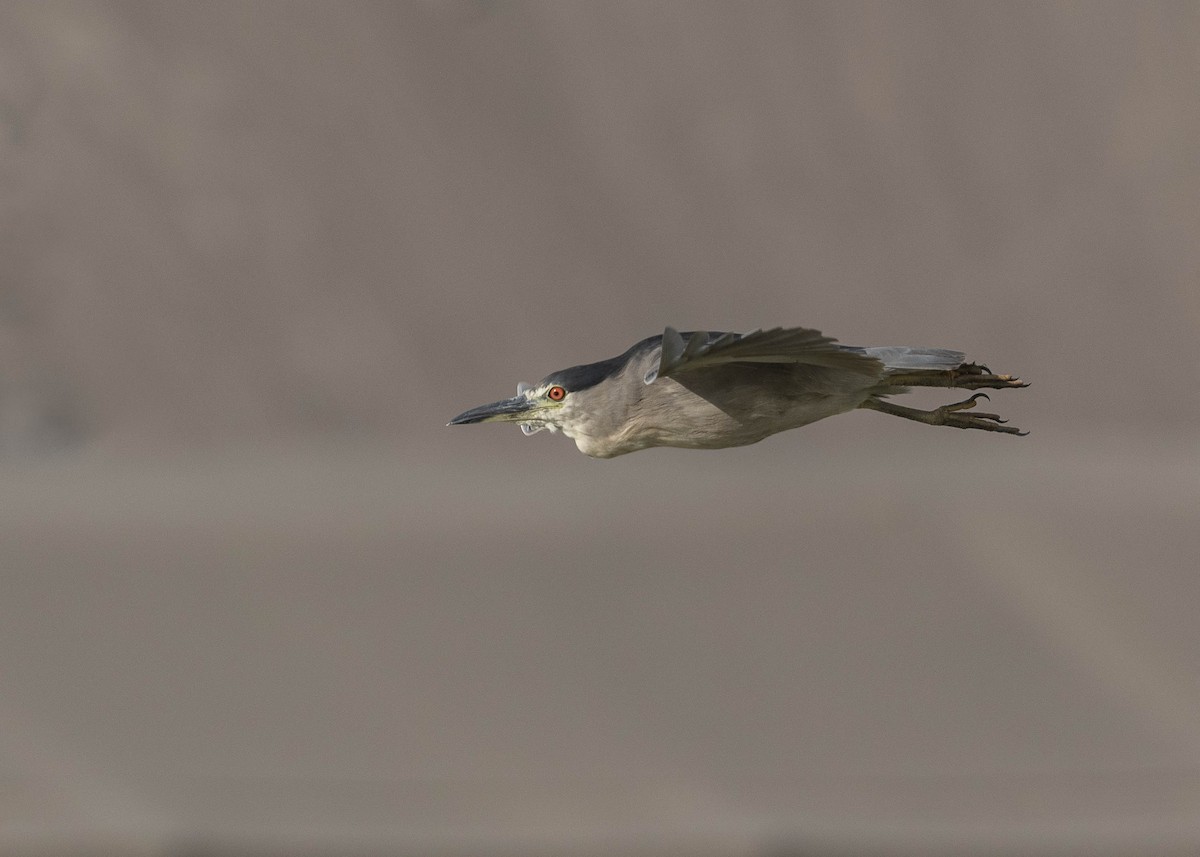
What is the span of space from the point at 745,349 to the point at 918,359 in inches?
14.5

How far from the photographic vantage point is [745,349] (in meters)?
1.36

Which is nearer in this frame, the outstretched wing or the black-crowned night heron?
the outstretched wing

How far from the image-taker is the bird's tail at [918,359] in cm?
161

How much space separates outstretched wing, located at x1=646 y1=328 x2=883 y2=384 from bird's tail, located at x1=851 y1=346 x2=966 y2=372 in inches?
6.6

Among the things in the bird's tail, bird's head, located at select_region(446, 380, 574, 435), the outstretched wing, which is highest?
the bird's tail

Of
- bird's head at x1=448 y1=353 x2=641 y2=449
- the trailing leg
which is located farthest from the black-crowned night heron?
the trailing leg

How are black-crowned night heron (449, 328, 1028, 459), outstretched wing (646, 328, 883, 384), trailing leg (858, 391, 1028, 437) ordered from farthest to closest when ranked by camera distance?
trailing leg (858, 391, 1028, 437) < black-crowned night heron (449, 328, 1028, 459) < outstretched wing (646, 328, 883, 384)

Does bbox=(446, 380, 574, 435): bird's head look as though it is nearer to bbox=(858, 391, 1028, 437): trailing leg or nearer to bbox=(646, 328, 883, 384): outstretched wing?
bbox=(646, 328, 883, 384): outstretched wing

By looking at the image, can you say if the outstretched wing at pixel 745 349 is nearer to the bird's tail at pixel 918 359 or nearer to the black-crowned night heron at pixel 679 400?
the black-crowned night heron at pixel 679 400

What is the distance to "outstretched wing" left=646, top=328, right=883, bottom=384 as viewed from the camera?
1322 millimetres

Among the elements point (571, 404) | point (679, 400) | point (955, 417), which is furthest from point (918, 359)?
point (571, 404)

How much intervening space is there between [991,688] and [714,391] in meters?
15.2

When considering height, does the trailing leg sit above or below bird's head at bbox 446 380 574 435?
above

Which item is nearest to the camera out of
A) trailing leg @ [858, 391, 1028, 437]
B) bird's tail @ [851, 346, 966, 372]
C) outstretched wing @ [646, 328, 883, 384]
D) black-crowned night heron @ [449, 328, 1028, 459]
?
outstretched wing @ [646, 328, 883, 384]
